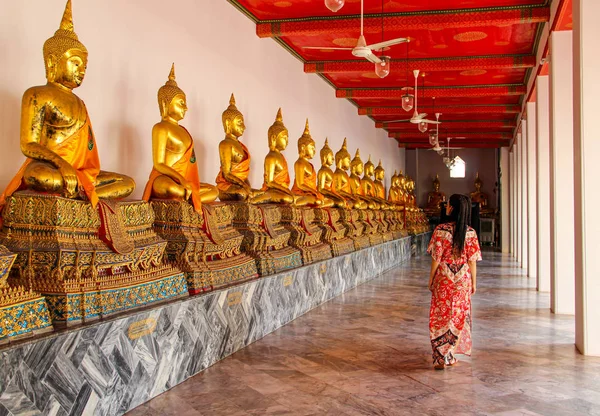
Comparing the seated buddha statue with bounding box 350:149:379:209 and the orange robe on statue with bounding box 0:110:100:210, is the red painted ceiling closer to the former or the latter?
the seated buddha statue with bounding box 350:149:379:209

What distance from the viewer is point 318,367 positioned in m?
4.09

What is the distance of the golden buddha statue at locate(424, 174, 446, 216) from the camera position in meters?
22.4

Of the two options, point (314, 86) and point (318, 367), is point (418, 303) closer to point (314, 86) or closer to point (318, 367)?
point (318, 367)

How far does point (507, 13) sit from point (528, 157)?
3.36 meters

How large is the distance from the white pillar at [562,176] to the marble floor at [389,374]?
1.26 ft

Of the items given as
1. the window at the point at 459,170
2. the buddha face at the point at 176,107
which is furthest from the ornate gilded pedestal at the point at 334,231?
the window at the point at 459,170

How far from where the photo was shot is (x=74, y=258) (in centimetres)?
321

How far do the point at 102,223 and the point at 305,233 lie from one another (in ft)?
11.4

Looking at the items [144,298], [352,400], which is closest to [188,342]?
[144,298]

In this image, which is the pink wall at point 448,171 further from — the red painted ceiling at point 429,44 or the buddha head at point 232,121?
the buddha head at point 232,121

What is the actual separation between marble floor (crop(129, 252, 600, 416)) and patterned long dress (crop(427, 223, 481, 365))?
20 centimetres

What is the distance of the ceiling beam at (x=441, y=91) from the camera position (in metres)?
12.3

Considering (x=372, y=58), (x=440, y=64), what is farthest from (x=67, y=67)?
(x=440, y=64)

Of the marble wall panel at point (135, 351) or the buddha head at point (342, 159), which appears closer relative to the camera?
the marble wall panel at point (135, 351)
